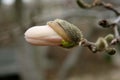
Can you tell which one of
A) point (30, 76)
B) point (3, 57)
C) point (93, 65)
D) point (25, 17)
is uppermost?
point (25, 17)

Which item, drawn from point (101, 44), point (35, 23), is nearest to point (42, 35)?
point (101, 44)

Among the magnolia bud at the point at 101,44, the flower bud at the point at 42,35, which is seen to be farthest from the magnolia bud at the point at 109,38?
the flower bud at the point at 42,35

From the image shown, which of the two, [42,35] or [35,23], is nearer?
[42,35]

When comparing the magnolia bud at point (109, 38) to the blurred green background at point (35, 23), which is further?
the blurred green background at point (35, 23)

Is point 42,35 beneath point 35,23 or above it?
above

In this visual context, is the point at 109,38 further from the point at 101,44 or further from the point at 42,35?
the point at 42,35

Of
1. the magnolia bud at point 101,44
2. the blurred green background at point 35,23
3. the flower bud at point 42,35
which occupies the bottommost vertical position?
the blurred green background at point 35,23

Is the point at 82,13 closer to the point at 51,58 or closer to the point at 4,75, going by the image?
the point at 4,75

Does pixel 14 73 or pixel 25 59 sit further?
pixel 14 73

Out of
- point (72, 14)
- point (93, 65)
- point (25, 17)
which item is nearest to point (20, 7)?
point (25, 17)

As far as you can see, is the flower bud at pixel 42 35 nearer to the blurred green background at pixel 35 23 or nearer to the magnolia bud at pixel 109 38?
the magnolia bud at pixel 109 38

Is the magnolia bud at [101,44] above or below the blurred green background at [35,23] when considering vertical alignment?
above
